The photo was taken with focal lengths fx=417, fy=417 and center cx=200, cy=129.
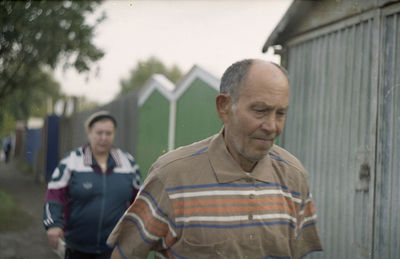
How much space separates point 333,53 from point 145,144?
9.14 ft

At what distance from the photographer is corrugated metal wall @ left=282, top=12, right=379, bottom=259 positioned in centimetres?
346

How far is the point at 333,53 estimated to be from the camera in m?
3.99

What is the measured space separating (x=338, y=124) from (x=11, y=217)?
8.12 metres

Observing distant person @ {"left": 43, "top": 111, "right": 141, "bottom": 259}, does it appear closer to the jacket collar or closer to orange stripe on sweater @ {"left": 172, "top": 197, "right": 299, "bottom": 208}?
the jacket collar

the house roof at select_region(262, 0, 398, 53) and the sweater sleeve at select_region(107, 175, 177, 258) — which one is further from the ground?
the house roof at select_region(262, 0, 398, 53)

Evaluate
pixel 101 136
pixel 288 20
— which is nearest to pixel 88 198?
pixel 101 136

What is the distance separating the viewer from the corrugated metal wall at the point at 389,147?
3.10 metres

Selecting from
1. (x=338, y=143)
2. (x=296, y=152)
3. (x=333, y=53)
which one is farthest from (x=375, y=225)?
(x=333, y=53)

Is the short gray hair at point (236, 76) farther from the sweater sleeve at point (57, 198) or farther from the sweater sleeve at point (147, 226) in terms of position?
the sweater sleeve at point (57, 198)

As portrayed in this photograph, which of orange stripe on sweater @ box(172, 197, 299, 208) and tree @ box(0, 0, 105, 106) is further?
tree @ box(0, 0, 105, 106)

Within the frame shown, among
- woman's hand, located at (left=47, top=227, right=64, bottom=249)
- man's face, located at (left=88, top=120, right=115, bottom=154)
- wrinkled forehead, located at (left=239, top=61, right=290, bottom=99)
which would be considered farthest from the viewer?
man's face, located at (left=88, top=120, right=115, bottom=154)

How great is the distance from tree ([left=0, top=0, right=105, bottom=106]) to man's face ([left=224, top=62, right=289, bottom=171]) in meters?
10.7

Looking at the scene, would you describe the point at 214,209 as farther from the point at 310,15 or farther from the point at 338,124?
the point at 310,15

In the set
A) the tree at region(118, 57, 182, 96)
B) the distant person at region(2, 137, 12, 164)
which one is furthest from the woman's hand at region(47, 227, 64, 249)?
the tree at region(118, 57, 182, 96)
